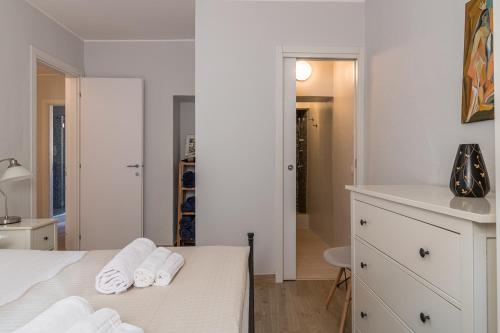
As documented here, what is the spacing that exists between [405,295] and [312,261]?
223 centimetres

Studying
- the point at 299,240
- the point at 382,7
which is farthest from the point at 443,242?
the point at 299,240

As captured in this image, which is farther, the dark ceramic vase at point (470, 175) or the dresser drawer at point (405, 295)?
the dark ceramic vase at point (470, 175)

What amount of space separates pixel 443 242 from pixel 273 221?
6.40 ft

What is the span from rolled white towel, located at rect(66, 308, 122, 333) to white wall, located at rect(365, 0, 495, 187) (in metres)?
1.49

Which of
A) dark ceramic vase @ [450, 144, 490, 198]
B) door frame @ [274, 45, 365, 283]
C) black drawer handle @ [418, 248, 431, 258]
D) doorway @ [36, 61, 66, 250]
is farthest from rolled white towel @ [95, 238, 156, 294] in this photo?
doorway @ [36, 61, 66, 250]

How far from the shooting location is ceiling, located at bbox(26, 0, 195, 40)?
309 cm

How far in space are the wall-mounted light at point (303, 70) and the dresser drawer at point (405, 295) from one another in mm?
2722

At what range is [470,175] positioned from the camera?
119 centimetres

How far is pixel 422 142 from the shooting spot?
188 centimetres

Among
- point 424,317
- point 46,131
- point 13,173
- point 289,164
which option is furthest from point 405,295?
point 46,131

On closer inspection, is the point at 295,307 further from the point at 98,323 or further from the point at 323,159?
the point at 323,159

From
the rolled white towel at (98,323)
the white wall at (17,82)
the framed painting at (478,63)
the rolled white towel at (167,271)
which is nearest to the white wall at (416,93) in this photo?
the framed painting at (478,63)

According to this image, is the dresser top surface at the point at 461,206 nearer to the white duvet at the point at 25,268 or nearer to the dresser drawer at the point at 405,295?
the dresser drawer at the point at 405,295

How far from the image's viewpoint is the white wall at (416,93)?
1.59 m
